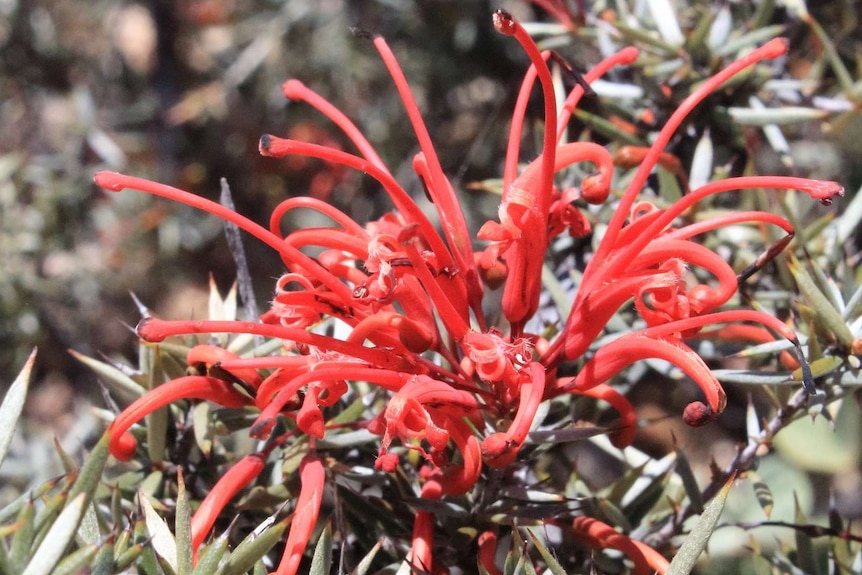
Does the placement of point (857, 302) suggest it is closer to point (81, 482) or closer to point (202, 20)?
point (81, 482)

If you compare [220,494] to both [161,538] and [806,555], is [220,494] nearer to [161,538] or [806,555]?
[161,538]

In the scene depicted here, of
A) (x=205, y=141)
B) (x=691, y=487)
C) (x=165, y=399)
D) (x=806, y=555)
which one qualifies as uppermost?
(x=165, y=399)

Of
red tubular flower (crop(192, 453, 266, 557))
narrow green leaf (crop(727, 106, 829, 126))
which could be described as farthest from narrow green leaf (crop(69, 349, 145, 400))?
narrow green leaf (crop(727, 106, 829, 126))

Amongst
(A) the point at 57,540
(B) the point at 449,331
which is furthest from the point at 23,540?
(B) the point at 449,331

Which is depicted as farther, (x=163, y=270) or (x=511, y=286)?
(x=163, y=270)

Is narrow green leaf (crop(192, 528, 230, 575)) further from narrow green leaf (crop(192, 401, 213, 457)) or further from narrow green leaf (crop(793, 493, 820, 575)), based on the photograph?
narrow green leaf (crop(793, 493, 820, 575))

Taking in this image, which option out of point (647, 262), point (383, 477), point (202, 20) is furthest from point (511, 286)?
point (202, 20)
